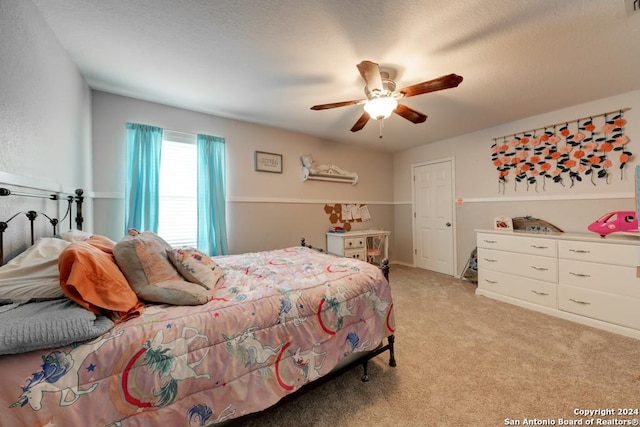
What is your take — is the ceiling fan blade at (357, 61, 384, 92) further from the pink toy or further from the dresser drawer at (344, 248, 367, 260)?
the pink toy

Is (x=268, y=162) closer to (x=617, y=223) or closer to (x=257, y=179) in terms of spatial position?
(x=257, y=179)

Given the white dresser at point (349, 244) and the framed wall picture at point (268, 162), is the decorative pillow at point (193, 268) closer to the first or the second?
the framed wall picture at point (268, 162)

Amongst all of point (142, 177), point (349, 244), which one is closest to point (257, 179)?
point (142, 177)

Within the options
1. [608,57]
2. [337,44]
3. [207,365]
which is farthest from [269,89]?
[608,57]

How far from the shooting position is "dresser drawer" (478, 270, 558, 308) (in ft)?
8.70

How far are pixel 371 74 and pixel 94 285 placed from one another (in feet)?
6.76

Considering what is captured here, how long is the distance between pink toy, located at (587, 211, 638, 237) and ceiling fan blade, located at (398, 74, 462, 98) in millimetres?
2299

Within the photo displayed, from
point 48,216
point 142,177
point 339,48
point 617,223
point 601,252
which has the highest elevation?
point 339,48

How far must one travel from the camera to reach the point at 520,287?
9.43ft

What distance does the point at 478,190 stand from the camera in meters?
3.81

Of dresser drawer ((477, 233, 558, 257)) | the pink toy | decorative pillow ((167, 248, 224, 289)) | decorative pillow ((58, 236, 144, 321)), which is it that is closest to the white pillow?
decorative pillow ((58, 236, 144, 321))

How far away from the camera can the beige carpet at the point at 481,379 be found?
1384 millimetres

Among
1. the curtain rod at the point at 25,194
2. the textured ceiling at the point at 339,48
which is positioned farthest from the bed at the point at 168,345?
the textured ceiling at the point at 339,48

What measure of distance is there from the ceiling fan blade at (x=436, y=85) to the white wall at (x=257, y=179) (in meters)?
2.21
